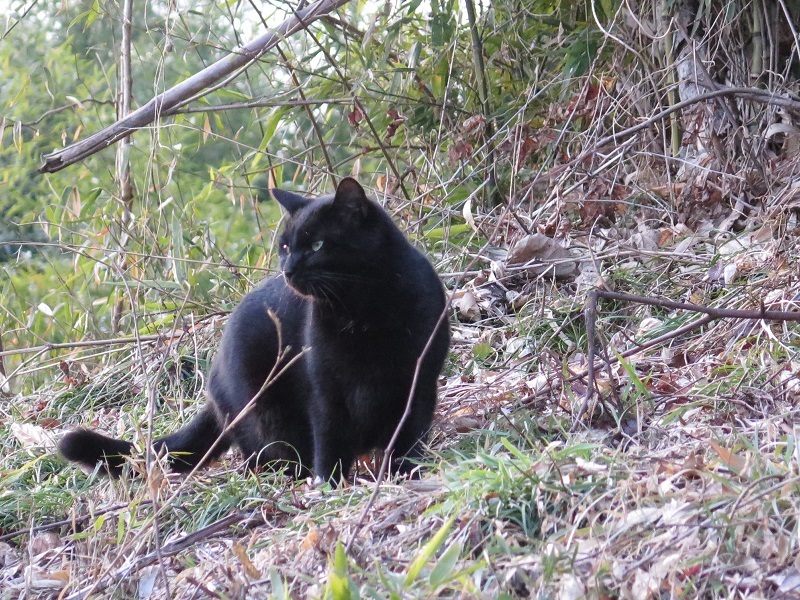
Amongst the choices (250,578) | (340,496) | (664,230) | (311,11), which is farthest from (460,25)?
(250,578)

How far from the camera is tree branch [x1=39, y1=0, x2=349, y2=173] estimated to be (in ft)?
13.0

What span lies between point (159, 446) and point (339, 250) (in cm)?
92

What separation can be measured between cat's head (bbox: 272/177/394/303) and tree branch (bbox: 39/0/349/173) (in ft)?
4.41

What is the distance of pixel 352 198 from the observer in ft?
9.25

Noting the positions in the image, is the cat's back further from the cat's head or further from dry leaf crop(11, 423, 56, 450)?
dry leaf crop(11, 423, 56, 450)

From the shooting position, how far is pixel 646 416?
2.49 meters

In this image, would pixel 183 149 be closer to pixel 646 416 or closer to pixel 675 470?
pixel 646 416

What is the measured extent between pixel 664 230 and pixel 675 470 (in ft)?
7.78

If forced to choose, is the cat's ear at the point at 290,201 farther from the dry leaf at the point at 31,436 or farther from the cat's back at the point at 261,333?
the dry leaf at the point at 31,436

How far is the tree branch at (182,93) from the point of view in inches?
155

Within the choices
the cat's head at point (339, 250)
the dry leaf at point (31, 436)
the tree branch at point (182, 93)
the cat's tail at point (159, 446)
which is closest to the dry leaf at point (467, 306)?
the cat's head at point (339, 250)

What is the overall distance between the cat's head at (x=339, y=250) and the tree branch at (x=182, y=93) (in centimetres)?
134

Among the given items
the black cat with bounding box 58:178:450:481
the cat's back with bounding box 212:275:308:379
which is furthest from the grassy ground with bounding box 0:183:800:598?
the cat's back with bounding box 212:275:308:379

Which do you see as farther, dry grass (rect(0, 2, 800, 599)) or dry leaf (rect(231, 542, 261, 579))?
dry leaf (rect(231, 542, 261, 579))
